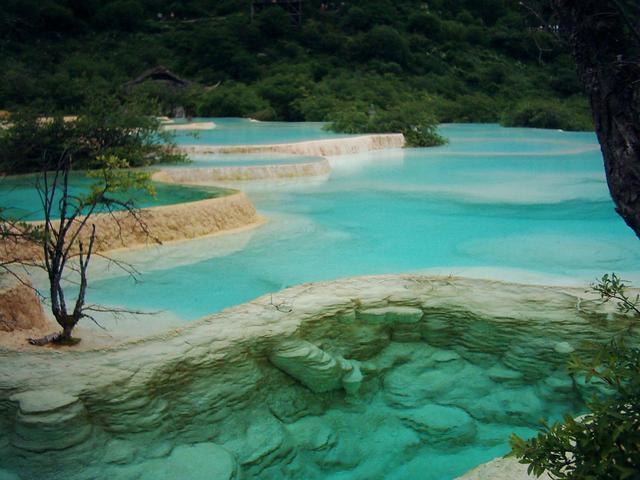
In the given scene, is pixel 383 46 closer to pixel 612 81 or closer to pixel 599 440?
pixel 612 81

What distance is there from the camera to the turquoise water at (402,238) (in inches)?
205

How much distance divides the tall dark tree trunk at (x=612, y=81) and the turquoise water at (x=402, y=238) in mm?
3335

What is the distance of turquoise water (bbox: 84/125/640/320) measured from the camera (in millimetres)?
5219

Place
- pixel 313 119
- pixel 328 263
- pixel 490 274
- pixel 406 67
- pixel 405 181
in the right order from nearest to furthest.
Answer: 1. pixel 490 274
2. pixel 328 263
3. pixel 405 181
4. pixel 313 119
5. pixel 406 67

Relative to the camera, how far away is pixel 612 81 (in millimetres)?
1521

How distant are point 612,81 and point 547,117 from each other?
2121 cm

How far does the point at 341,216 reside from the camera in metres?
7.83

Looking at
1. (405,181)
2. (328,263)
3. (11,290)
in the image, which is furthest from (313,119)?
(11,290)

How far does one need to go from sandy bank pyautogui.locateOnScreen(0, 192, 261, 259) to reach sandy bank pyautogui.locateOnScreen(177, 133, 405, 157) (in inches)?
176

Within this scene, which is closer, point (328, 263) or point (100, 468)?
point (100, 468)

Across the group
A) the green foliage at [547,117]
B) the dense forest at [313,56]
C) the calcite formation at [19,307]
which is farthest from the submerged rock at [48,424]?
the green foliage at [547,117]

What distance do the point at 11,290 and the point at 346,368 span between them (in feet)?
6.39

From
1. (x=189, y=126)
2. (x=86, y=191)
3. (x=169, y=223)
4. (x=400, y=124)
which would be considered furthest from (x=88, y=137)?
(x=400, y=124)

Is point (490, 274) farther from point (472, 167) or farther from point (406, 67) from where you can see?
point (406, 67)
